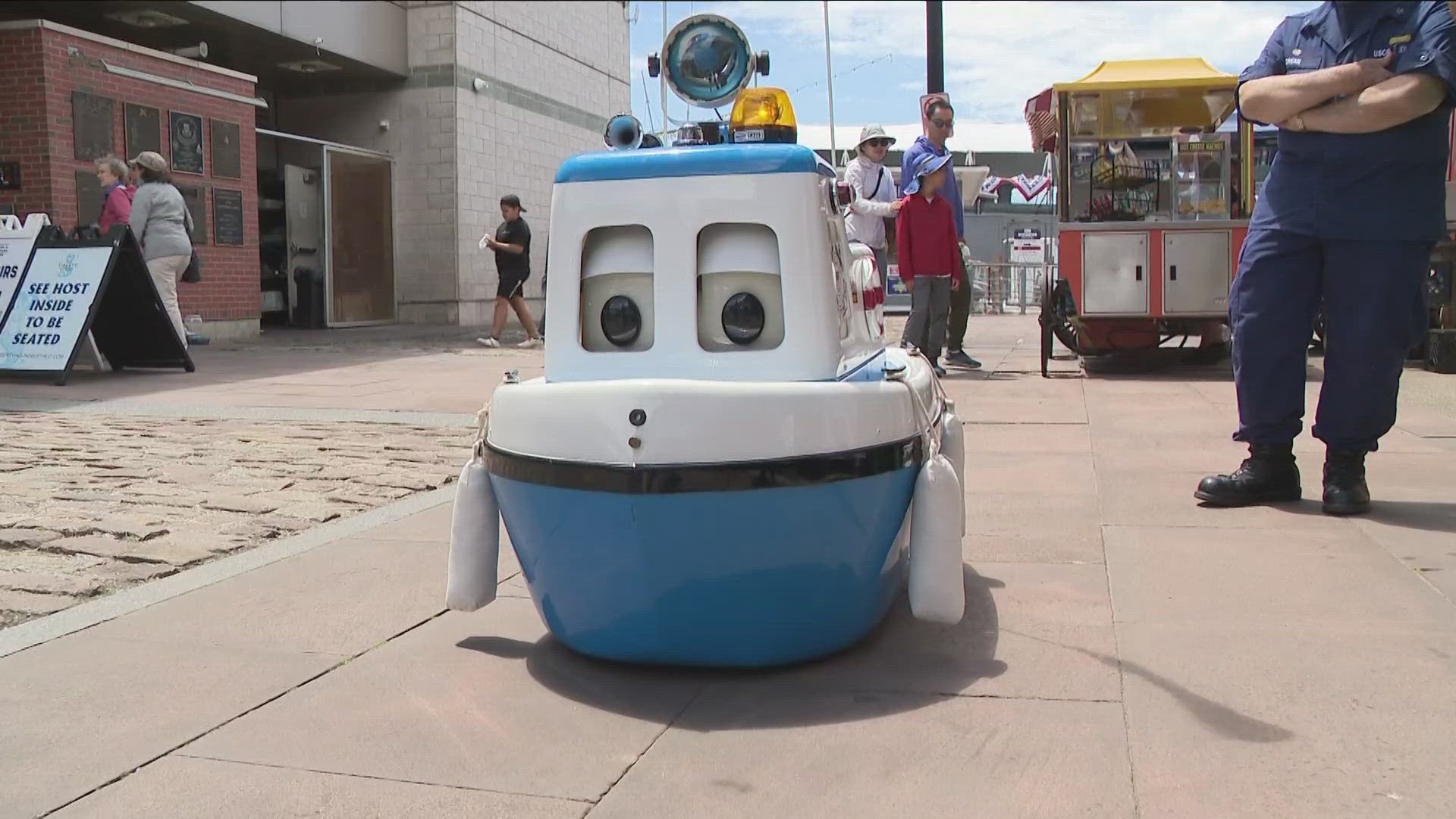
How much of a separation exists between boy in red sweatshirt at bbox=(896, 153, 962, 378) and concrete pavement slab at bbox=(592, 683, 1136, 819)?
6.78 metres

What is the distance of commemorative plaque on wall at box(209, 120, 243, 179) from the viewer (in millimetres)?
14445

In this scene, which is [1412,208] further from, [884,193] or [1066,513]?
[884,193]

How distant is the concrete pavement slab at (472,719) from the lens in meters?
2.52

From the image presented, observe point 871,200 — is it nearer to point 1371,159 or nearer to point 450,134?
point 1371,159

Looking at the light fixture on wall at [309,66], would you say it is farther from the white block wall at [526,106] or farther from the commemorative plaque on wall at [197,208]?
the commemorative plaque on wall at [197,208]

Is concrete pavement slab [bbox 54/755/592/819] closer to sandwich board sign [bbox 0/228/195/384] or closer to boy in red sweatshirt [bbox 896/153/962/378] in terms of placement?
boy in red sweatshirt [bbox 896/153/962/378]

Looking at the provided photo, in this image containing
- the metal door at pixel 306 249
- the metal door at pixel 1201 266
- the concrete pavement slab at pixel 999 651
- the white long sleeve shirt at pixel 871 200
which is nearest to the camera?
the concrete pavement slab at pixel 999 651

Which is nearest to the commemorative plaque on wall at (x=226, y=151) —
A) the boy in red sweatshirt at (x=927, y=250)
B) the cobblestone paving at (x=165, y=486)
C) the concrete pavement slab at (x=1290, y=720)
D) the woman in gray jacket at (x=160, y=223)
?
the woman in gray jacket at (x=160, y=223)

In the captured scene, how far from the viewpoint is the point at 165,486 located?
5352 millimetres

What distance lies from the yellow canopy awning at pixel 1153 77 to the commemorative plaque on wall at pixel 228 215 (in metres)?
9.36

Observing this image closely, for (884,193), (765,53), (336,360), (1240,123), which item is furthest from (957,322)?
(765,53)

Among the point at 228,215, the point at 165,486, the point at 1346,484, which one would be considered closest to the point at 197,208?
the point at 228,215

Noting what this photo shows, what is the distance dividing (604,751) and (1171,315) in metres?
7.94

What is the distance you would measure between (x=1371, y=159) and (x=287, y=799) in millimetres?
3980
